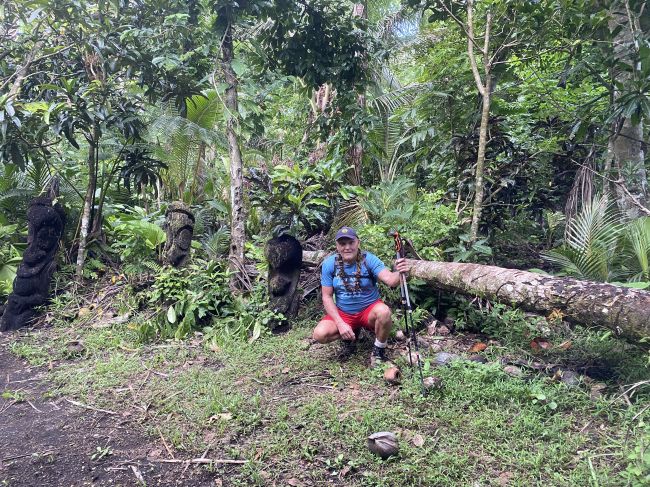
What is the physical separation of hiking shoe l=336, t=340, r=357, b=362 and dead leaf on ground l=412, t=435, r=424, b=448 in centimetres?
139

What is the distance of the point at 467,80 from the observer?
5.98m

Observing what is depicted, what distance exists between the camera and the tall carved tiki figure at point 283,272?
5301mm

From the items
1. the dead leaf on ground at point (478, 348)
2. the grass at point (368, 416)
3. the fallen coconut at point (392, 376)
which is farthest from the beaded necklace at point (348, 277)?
the dead leaf on ground at point (478, 348)

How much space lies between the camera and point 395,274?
3977 mm

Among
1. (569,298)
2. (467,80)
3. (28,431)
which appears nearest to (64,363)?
(28,431)

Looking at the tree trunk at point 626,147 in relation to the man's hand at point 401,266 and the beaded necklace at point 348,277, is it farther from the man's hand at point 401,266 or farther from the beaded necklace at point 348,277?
the beaded necklace at point 348,277

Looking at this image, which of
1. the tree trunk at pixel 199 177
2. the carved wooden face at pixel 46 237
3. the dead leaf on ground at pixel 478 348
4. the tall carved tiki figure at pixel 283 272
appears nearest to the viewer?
the dead leaf on ground at pixel 478 348

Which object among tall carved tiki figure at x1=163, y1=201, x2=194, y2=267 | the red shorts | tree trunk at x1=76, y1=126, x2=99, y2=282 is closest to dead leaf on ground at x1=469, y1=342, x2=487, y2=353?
the red shorts

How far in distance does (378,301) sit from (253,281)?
2.21 metres

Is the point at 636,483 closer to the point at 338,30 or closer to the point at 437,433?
the point at 437,433

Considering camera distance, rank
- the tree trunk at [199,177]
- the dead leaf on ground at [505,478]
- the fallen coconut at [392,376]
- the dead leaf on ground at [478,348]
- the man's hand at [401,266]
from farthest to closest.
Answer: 1. the tree trunk at [199,177]
2. the dead leaf on ground at [478,348]
3. the man's hand at [401,266]
4. the fallen coconut at [392,376]
5. the dead leaf on ground at [505,478]

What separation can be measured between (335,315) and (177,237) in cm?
284

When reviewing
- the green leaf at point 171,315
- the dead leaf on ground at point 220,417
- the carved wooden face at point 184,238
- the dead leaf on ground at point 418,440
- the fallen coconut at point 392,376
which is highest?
the carved wooden face at point 184,238

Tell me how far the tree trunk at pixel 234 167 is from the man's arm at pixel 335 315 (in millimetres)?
2011
